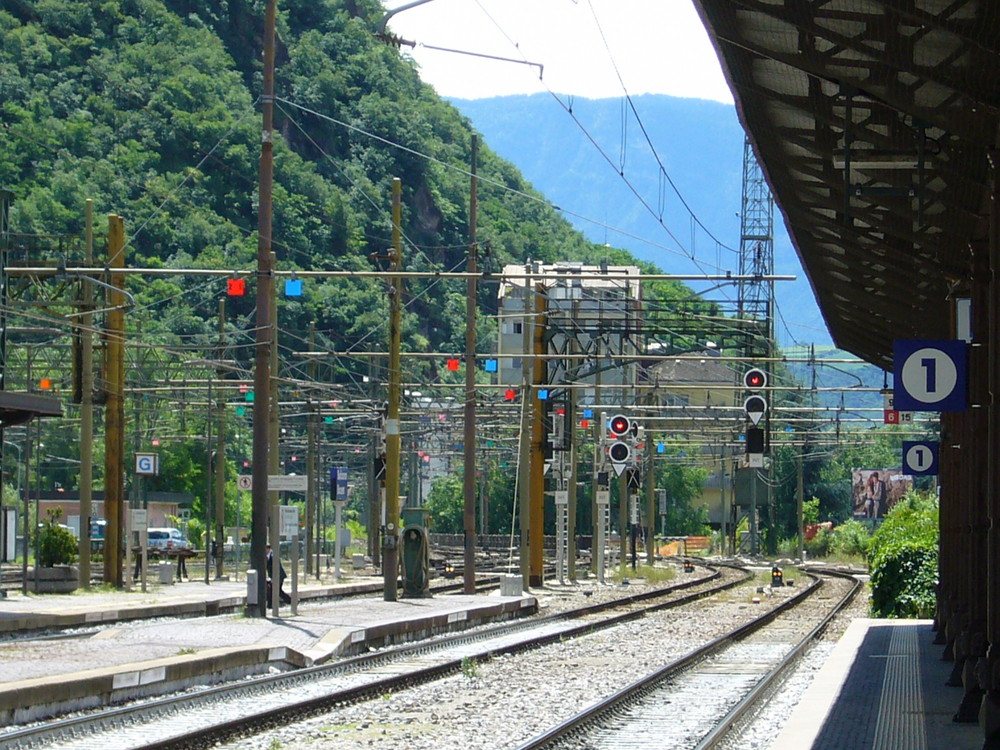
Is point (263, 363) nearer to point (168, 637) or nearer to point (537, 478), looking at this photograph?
point (168, 637)

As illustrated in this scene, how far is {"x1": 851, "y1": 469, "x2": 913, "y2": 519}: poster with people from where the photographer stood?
91.4m

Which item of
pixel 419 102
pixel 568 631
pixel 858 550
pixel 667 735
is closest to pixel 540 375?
pixel 568 631

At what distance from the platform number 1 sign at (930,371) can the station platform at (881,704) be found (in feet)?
8.85

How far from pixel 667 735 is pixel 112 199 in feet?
272

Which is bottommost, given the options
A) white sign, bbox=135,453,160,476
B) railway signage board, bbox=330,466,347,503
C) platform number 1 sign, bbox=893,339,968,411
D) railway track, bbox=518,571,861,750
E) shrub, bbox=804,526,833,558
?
shrub, bbox=804,526,833,558

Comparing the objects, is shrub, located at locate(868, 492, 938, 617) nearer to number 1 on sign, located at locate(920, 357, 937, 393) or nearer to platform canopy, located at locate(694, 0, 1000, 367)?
platform canopy, located at locate(694, 0, 1000, 367)

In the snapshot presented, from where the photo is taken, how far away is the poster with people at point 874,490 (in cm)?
9138

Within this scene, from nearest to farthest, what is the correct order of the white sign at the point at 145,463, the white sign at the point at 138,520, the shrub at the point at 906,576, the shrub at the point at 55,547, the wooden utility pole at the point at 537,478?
the shrub at the point at 906,576 < the white sign at the point at 138,520 < the white sign at the point at 145,463 < the shrub at the point at 55,547 < the wooden utility pole at the point at 537,478

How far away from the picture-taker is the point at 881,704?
15680mm

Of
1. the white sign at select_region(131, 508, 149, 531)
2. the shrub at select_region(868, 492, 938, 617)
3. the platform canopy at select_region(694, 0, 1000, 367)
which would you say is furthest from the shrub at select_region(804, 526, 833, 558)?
the platform canopy at select_region(694, 0, 1000, 367)

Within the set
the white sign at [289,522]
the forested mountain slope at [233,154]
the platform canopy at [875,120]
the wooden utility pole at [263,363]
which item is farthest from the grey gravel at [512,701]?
the forested mountain slope at [233,154]

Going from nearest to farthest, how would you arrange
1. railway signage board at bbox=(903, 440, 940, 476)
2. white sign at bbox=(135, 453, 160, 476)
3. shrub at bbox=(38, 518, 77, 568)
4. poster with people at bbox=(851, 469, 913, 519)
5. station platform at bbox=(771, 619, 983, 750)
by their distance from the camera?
1. station platform at bbox=(771, 619, 983, 750)
2. railway signage board at bbox=(903, 440, 940, 476)
3. white sign at bbox=(135, 453, 160, 476)
4. shrub at bbox=(38, 518, 77, 568)
5. poster with people at bbox=(851, 469, 913, 519)

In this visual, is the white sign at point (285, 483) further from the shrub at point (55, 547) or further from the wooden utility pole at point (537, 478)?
the wooden utility pole at point (537, 478)

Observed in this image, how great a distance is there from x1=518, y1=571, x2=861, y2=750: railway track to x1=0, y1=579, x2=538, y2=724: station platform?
4.70 meters
